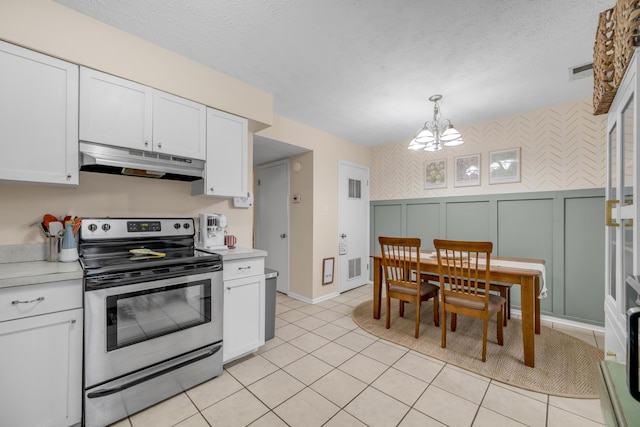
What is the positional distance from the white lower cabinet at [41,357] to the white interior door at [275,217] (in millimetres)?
2881

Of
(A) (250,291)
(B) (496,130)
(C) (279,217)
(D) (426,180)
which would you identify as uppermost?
(B) (496,130)

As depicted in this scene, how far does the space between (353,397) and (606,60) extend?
2.48 meters

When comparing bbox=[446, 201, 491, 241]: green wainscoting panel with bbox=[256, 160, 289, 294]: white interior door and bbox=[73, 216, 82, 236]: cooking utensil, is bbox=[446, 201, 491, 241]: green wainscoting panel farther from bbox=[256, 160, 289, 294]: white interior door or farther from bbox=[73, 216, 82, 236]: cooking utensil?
bbox=[73, 216, 82, 236]: cooking utensil

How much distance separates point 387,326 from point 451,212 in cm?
203

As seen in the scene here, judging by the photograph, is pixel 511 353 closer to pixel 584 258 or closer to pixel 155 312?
pixel 584 258

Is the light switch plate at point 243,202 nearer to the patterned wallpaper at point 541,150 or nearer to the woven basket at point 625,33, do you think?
the woven basket at point 625,33

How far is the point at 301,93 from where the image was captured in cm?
286

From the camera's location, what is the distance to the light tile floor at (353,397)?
1.60 m

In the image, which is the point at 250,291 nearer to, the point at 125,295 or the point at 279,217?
the point at 125,295

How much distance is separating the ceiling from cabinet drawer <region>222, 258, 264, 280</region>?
5.70ft

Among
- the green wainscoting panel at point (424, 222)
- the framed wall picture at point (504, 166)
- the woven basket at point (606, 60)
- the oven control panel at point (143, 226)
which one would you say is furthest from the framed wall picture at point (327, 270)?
the woven basket at point (606, 60)

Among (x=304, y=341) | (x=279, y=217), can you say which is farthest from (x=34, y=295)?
(x=279, y=217)

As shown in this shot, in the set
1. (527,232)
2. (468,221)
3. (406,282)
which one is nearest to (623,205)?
(406,282)

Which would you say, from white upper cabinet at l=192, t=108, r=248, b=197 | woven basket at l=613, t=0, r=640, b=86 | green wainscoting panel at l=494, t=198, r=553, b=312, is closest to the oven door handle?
white upper cabinet at l=192, t=108, r=248, b=197
